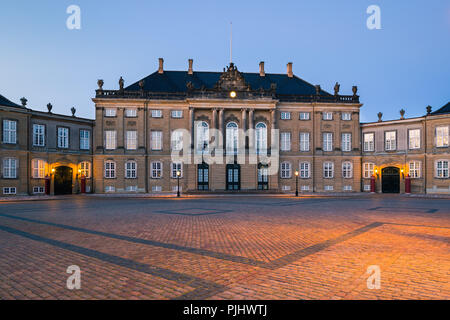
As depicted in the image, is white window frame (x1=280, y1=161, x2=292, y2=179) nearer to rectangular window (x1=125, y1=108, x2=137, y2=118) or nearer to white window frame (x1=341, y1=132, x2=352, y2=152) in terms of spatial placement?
white window frame (x1=341, y1=132, x2=352, y2=152)

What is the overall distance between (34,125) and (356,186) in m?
39.9

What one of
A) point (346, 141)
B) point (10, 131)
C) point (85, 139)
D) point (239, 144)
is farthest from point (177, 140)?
point (346, 141)

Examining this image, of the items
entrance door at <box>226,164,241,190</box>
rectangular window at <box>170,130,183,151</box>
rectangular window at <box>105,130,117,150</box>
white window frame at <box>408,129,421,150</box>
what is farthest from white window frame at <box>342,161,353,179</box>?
rectangular window at <box>105,130,117,150</box>

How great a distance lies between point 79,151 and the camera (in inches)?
1344

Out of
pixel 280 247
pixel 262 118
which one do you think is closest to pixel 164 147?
pixel 262 118

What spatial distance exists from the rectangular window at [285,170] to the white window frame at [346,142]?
26.3 ft

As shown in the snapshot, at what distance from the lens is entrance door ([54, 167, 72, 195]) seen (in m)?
32.1

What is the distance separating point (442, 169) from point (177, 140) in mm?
32177

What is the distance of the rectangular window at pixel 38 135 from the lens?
101 ft

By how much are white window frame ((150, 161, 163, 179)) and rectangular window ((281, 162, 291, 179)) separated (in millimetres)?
15873

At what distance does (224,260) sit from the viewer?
21.0 feet

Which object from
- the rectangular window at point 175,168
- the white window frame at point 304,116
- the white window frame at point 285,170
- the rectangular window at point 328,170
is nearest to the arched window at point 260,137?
the white window frame at point 285,170

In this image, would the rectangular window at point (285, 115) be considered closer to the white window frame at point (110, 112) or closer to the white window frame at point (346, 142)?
the white window frame at point (346, 142)
